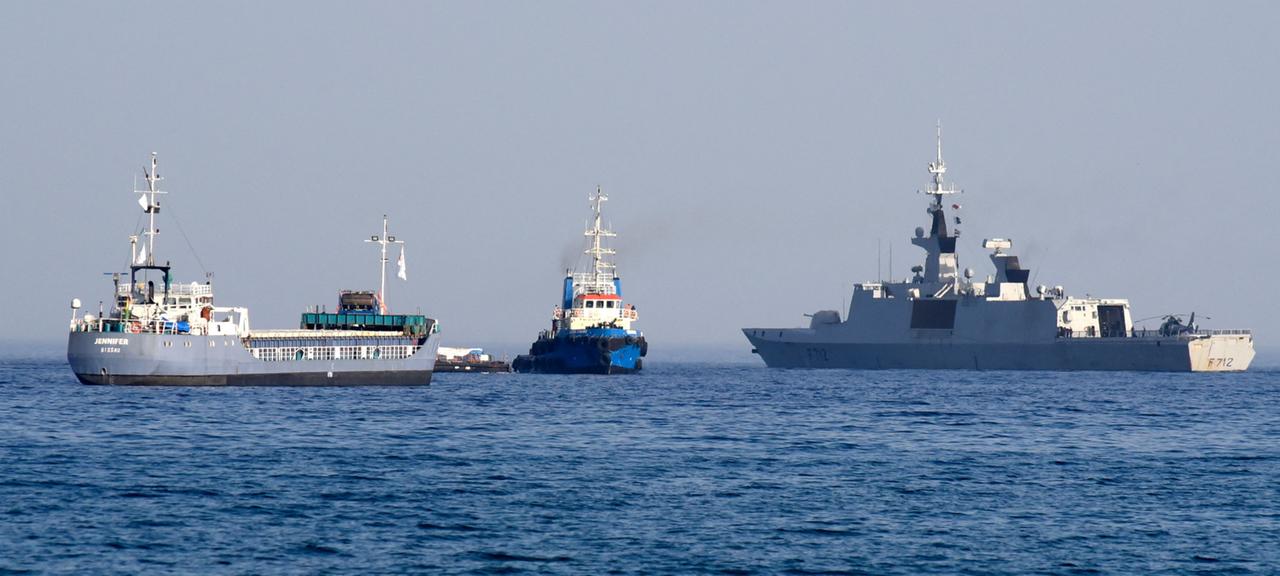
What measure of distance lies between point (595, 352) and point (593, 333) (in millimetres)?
1362

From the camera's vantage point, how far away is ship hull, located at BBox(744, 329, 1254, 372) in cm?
10738

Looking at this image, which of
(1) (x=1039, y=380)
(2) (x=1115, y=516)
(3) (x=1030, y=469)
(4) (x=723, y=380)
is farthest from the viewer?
(4) (x=723, y=380)

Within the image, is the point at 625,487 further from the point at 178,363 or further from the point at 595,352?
the point at 595,352

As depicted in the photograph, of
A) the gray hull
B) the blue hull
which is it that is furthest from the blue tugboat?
the gray hull

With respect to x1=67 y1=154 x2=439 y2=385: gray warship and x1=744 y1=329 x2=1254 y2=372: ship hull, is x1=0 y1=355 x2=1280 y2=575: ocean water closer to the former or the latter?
x1=67 y1=154 x2=439 y2=385: gray warship

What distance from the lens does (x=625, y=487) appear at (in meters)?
37.1

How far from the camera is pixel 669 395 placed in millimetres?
79125

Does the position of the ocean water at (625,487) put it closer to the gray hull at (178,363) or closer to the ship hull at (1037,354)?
the gray hull at (178,363)

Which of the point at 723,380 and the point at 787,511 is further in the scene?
the point at 723,380

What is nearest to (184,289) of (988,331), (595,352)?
(595,352)

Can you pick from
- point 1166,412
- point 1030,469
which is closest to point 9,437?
point 1030,469

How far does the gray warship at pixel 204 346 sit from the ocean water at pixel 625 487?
12.8 feet

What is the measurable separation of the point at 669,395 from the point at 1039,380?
28282mm

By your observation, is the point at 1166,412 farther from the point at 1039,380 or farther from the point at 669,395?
the point at 1039,380
